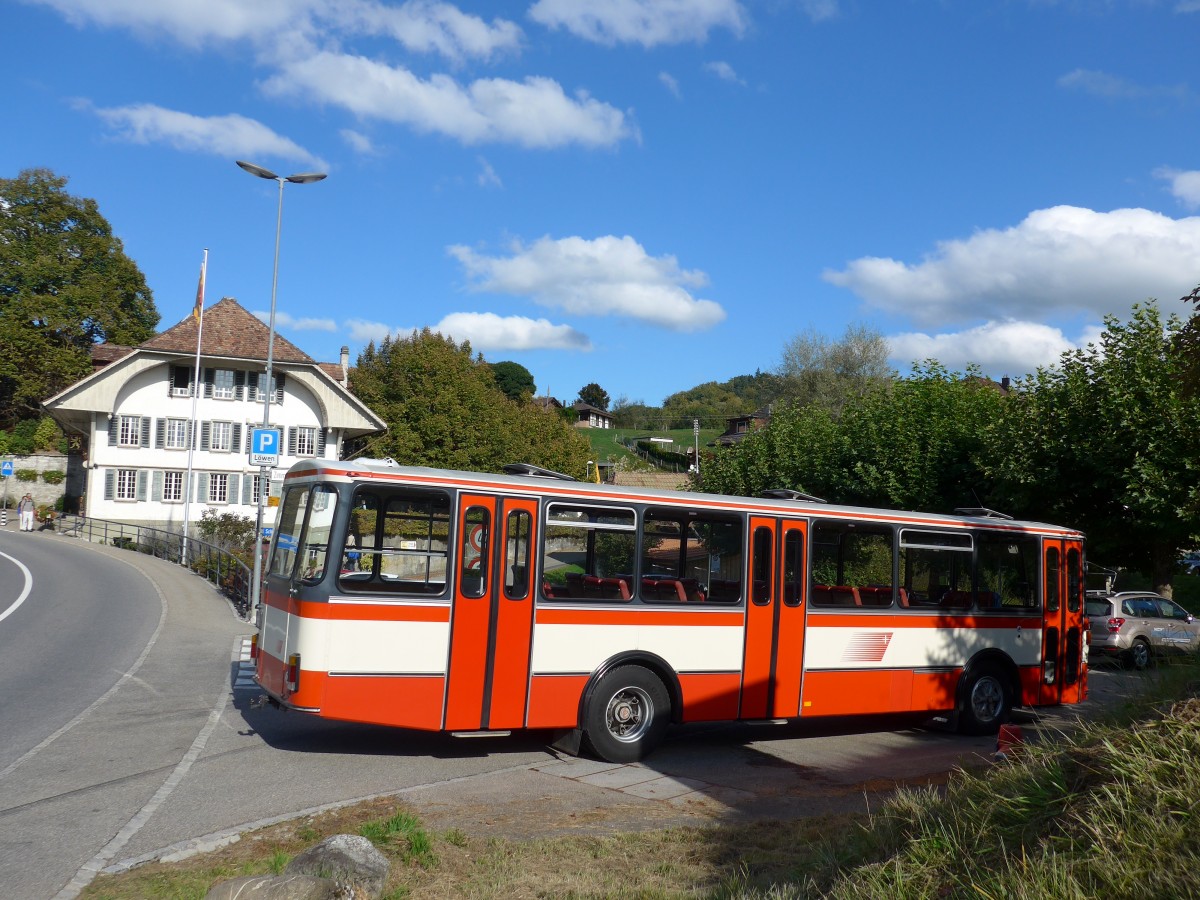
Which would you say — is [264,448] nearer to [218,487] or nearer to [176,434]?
[176,434]

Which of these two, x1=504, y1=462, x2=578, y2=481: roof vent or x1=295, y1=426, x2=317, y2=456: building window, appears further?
x1=295, y1=426, x2=317, y2=456: building window

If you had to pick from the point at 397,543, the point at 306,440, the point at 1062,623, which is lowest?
the point at 1062,623

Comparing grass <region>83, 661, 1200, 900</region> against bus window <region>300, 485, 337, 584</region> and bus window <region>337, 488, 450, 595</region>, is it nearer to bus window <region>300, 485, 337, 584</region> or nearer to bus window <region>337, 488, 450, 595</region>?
bus window <region>337, 488, 450, 595</region>

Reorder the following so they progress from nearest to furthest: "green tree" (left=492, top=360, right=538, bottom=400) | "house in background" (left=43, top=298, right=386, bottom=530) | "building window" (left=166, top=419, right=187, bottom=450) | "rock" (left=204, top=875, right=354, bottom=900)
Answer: "rock" (left=204, top=875, right=354, bottom=900) → "house in background" (left=43, top=298, right=386, bottom=530) → "building window" (left=166, top=419, right=187, bottom=450) → "green tree" (left=492, top=360, right=538, bottom=400)

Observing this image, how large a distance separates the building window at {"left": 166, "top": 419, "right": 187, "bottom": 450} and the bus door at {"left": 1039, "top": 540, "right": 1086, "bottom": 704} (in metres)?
46.3

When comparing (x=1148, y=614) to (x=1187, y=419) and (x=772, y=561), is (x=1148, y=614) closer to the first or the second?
(x=1187, y=419)

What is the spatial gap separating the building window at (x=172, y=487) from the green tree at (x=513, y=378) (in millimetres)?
72176

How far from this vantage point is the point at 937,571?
12.4 meters

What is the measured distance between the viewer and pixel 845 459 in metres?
31.3

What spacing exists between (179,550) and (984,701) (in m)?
28.1

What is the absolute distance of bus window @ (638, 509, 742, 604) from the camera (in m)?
10.6


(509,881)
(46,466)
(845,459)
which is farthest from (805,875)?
(46,466)

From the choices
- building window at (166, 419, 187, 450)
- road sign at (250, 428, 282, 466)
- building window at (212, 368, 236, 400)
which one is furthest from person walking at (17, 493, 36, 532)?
→ road sign at (250, 428, 282, 466)

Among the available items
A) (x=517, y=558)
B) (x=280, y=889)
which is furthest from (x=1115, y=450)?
(x=280, y=889)
